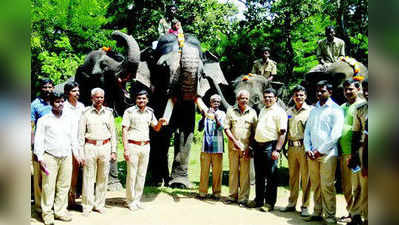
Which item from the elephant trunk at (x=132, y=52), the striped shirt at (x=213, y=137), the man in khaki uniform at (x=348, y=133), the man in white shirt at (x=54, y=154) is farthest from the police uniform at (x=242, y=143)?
the man in white shirt at (x=54, y=154)

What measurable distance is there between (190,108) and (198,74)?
3.02ft

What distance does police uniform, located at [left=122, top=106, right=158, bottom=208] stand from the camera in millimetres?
6277

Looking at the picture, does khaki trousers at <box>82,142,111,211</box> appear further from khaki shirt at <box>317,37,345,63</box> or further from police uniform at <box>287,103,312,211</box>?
khaki shirt at <box>317,37,345,63</box>

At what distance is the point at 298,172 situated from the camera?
642cm

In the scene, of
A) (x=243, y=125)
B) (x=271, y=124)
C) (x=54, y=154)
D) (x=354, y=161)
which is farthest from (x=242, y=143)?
(x=54, y=154)

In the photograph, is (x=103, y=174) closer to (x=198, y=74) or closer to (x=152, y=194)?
(x=152, y=194)

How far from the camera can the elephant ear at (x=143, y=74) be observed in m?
7.92

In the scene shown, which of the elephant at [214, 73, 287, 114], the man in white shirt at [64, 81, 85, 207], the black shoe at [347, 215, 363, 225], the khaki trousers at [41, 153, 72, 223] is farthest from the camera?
the elephant at [214, 73, 287, 114]

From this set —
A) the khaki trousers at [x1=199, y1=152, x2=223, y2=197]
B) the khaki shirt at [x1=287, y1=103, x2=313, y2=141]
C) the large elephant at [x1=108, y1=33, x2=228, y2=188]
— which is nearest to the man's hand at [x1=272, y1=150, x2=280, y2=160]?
the khaki shirt at [x1=287, y1=103, x2=313, y2=141]

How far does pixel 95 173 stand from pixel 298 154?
126 inches

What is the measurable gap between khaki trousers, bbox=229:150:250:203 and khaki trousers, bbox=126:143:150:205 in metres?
1.58

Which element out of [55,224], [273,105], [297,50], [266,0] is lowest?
[55,224]

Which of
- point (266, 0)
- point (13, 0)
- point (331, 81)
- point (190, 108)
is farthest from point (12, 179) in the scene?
point (266, 0)

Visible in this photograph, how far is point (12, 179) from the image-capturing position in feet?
5.86
